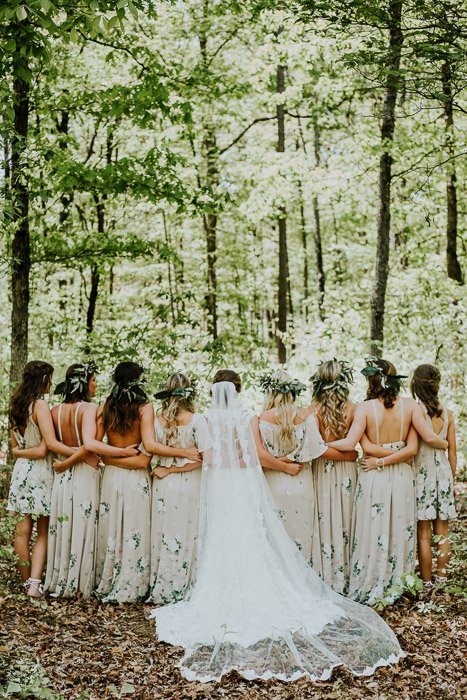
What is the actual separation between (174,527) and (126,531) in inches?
18.1

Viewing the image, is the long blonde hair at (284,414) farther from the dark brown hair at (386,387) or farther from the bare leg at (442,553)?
the bare leg at (442,553)

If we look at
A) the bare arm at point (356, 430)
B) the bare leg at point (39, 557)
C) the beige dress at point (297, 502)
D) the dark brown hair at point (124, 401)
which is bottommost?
the bare leg at point (39, 557)

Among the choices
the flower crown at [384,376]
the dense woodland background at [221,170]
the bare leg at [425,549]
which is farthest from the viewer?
the dense woodland background at [221,170]

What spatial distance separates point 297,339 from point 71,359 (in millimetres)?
5555

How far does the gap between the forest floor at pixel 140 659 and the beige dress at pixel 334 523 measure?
0.65 m

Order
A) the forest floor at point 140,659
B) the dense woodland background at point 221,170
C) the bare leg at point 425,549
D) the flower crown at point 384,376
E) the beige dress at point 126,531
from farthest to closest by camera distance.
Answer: the dense woodland background at point 221,170
the bare leg at point 425,549
the beige dress at point 126,531
the flower crown at point 384,376
the forest floor at point 140,659

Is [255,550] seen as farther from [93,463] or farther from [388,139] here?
[388,139]

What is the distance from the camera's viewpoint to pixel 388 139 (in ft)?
33.3

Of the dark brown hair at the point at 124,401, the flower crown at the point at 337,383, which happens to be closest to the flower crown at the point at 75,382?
the dark brown hair at the point at 124,401

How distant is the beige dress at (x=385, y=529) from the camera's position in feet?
20.9

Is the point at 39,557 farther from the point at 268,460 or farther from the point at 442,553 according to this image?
the point at 442,553

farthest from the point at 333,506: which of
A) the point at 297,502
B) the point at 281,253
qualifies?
the point at 281,253

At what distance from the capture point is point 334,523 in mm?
6578

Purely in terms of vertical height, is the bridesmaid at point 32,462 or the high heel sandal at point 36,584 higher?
the bridesmaid at point 32,462
